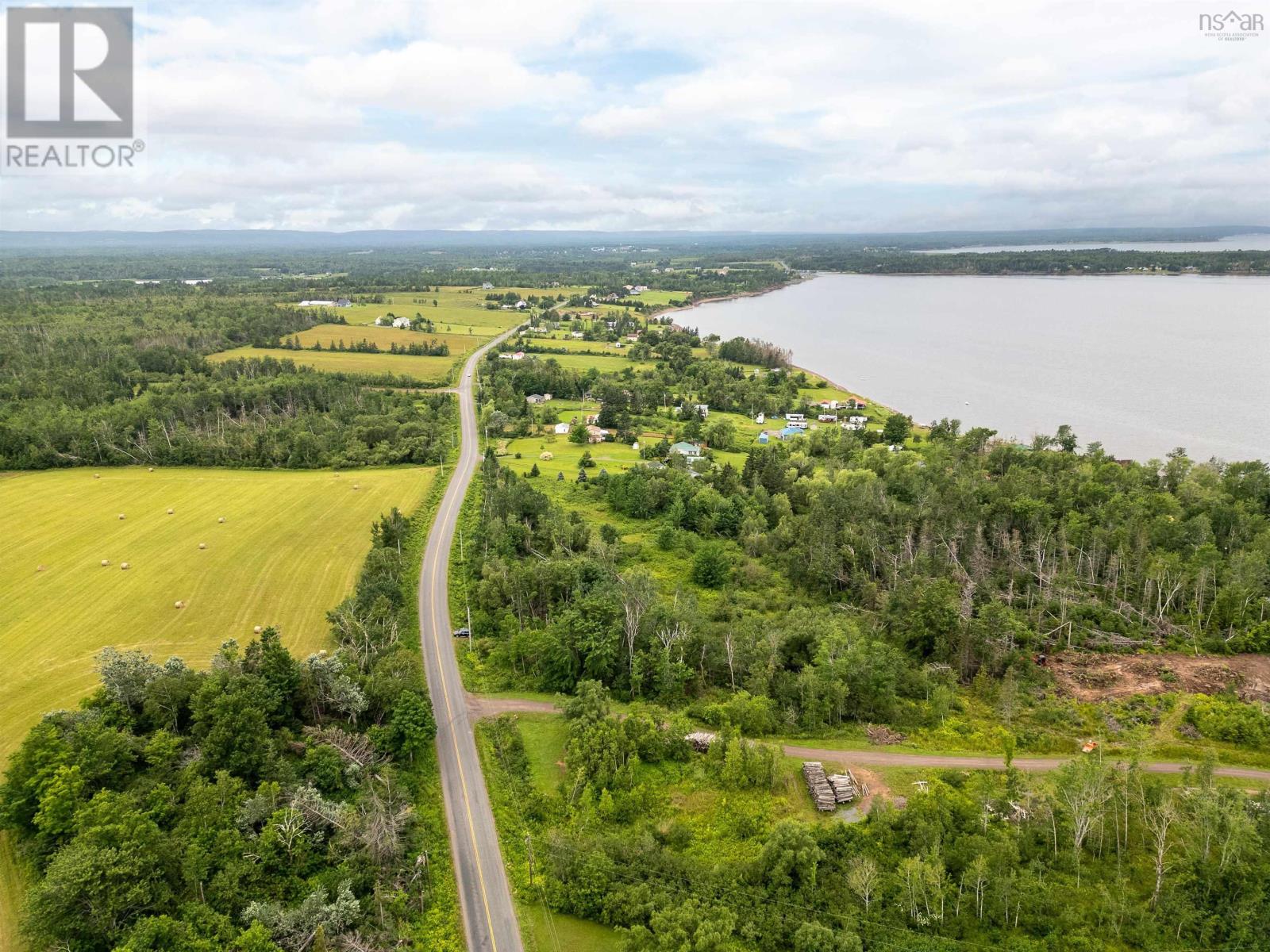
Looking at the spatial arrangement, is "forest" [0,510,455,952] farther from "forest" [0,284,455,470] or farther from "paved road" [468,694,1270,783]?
"forest" [0,284,455,470]

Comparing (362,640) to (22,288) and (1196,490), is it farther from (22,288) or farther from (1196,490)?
(22,288)

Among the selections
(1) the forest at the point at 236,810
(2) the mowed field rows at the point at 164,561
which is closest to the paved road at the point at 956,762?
(1) the forest at the point at 236,810

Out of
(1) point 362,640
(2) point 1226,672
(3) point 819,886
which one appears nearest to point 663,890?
(3) point 819,886

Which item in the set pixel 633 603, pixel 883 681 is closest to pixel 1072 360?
pixel 883 681

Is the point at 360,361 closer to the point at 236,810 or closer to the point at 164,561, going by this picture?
the point at 164,561

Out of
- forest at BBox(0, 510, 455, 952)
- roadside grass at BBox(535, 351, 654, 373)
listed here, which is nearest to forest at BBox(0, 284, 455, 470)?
roadside grass at BBox(535, 351, 654, 373)
